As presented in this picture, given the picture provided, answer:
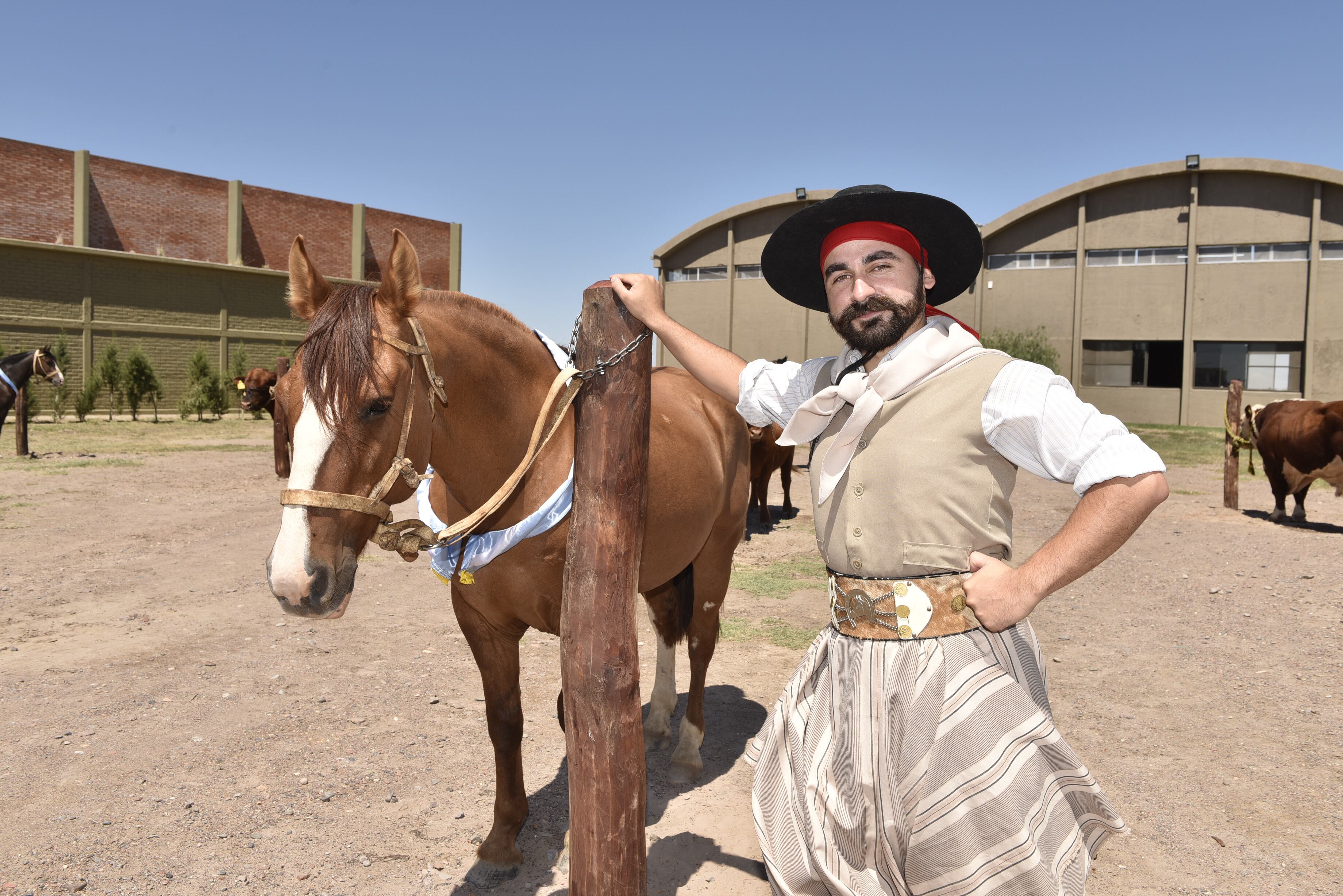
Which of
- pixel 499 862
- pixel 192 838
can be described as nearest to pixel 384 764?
pixel 192 838

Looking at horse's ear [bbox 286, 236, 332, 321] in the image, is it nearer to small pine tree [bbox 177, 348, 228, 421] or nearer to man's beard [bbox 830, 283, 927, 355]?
man's beard [bbox 830, 283, 927, 355]

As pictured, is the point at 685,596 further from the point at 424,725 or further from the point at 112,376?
the point at 112,376

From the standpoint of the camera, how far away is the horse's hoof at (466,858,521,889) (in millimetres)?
2939

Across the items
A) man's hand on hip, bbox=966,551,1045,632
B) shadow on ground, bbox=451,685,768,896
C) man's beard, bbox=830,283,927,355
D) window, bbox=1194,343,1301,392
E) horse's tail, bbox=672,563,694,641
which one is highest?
window, bbox=1194,343,1301,392

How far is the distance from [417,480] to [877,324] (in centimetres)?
124

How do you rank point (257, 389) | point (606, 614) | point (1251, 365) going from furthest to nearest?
point (1251, 365), point (257, 389), point (606, 614)

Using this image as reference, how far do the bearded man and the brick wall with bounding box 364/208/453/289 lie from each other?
33.2 metres

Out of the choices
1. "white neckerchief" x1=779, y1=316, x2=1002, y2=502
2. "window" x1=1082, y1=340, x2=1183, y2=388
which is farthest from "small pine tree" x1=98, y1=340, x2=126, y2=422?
"window" x1=1082, y1=340, x2=1183, y2=388

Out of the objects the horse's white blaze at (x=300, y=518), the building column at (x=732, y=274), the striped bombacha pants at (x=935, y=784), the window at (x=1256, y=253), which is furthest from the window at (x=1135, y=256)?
the horse's white blaze at (x=300, y=518)

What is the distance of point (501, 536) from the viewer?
2.38 m

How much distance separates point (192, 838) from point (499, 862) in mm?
1253

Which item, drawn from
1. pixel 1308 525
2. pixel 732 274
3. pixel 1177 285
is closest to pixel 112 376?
pixel 732 274

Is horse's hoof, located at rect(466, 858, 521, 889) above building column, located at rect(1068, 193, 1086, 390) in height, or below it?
below

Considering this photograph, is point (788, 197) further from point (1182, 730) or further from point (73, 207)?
point (1182, 730)
